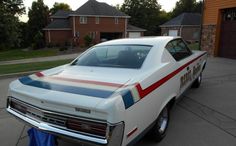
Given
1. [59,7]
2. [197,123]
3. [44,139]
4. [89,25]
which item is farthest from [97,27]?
[44,139]

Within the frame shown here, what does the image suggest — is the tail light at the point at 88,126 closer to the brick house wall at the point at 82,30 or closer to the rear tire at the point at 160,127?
the rear tire at the point at 160,127

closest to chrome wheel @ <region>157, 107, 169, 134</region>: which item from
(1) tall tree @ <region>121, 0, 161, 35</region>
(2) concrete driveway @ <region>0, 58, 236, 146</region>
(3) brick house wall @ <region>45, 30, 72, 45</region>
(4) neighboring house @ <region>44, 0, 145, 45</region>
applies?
(2) concrete driveway @ <region>0, 58, 236, 146</region>

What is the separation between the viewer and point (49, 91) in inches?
96.1

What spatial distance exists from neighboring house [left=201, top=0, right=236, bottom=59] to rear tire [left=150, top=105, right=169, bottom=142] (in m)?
9.63

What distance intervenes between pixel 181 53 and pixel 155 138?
2009 millimetres

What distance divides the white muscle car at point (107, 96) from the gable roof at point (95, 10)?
3080cm

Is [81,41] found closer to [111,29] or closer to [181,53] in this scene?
[111,29]

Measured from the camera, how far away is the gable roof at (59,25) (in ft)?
113

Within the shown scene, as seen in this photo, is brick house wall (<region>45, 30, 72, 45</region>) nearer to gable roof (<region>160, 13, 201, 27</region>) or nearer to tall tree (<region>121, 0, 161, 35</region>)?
gable roof (<region>160, 13, 201, 27</region>)

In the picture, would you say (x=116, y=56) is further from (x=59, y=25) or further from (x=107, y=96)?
(x=59, y=25)

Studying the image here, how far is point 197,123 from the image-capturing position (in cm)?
380

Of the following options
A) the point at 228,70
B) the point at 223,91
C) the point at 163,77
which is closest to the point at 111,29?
the point at 228,70

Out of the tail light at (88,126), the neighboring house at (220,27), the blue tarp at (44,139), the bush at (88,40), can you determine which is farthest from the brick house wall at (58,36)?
the tail light at (88,126)

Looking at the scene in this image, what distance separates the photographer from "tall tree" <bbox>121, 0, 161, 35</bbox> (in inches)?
2140
